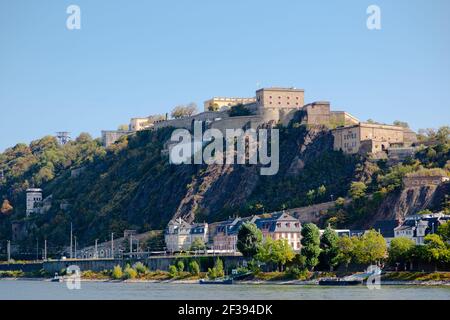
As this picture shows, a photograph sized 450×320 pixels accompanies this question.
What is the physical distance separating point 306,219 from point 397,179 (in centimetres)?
978

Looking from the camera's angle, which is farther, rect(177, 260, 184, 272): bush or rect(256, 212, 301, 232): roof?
rect(256, 212, 301, 232): roof

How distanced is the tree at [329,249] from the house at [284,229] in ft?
50.5

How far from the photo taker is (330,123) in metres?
126

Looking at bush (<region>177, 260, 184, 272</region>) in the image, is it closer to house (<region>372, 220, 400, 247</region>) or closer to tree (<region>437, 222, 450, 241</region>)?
house (<region>372, 220, 400, 247</region>)

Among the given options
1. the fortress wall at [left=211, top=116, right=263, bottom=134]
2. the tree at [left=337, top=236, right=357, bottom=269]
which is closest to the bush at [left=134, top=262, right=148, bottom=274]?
the tree at [left=337, top=236, right=357, bottom=269]

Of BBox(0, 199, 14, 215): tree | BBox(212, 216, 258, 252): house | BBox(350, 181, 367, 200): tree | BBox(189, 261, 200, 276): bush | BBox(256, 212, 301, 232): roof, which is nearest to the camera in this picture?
BBox(189, 261, 200, 276): bush

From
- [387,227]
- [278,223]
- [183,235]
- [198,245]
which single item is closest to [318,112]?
[183,235]

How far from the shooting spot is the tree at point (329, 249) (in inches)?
3145

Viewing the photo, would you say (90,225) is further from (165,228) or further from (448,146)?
(448,146)

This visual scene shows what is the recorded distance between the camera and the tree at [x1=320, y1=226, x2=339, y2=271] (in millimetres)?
79875

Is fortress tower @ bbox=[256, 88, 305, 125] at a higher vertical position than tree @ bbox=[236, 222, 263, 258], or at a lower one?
higher

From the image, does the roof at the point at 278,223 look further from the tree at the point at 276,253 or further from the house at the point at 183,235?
the tree at the point at 276,253

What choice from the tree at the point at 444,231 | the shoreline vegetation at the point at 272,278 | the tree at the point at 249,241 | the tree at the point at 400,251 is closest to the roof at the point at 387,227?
the tree at the point at 249,241

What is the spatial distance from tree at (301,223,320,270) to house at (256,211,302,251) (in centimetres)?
1575
